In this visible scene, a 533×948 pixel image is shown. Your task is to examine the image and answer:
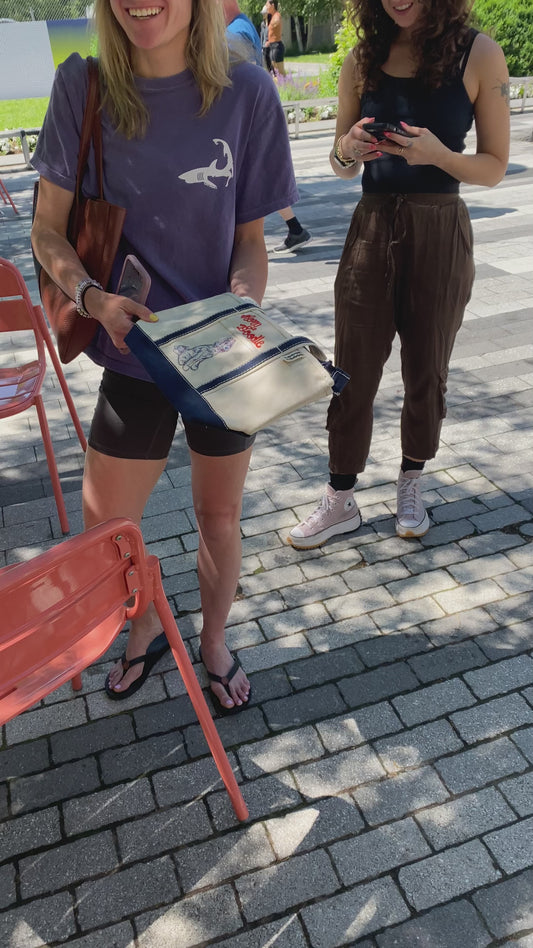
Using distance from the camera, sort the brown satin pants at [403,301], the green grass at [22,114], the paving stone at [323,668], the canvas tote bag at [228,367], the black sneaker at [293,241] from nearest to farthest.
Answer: the canvas tote bag at [228,367] < the paving stone at [323,668] < the brown satin pants at [403,301] < the black sneaker at [293,241] < the green grass at [22,114]

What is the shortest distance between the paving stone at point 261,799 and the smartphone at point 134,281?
1.47 m

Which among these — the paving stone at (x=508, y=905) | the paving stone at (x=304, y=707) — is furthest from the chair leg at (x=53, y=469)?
the paving stone at (x=508, y=905)

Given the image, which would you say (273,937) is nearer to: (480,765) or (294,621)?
(480,765)

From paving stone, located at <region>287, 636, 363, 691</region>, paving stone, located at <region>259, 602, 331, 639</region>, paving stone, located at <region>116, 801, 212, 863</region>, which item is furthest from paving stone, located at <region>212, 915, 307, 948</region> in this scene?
paving stone, located at <region>259, 602, 331, 639</region>

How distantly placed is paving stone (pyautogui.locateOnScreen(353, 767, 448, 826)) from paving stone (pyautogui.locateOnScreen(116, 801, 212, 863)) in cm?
47

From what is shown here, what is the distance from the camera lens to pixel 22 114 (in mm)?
21453

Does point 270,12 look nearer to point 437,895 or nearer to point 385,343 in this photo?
point 385,343

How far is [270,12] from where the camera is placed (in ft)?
47.4

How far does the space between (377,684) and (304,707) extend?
27 centimetres

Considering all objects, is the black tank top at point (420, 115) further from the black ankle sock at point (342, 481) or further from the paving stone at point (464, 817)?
the paving stone at point (464, 817)

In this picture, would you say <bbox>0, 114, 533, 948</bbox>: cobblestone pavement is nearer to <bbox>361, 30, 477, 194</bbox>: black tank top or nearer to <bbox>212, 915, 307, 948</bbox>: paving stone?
<bbox>212, 915, 307, 948</bbox>: paving stone

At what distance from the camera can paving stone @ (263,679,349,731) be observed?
102 inches

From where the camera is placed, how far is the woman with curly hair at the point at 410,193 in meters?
2.59

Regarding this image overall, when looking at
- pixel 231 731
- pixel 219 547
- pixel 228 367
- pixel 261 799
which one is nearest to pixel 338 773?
pixel 261 799
